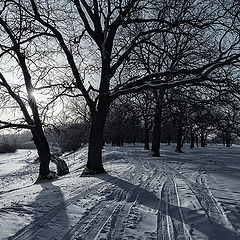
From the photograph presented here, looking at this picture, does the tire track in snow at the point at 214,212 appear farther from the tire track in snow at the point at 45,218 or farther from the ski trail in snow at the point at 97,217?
the tire track in snow at the point at 45,218

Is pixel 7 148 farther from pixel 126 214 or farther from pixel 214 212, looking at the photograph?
pixel 214 212

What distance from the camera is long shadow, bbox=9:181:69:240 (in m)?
3.49

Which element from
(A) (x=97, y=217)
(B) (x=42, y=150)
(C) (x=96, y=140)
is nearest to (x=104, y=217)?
(A) (x=97, y=217)

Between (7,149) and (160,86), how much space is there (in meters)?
51.0

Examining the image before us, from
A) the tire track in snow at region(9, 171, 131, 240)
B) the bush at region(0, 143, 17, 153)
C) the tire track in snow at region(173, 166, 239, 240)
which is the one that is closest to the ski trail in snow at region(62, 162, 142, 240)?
the tire track in snow at region(9, 171, 131, 240)

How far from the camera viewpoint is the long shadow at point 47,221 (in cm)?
349

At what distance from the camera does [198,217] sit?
425 cm

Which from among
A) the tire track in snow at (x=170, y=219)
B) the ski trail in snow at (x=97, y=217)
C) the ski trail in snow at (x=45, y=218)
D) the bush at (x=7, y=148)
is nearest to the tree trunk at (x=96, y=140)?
the ski trail in snow at (x=45, y=218)

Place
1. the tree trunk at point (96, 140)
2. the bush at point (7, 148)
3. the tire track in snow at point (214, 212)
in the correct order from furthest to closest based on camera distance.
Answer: the bush at point (7, 148) → the tree trunk at point (96, 140) → the tire track in snow at point (214, 212)

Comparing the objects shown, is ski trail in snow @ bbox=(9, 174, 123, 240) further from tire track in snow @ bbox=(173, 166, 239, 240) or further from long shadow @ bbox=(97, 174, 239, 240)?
tire track in snow @ bbox=(173, 166, 239, 240)

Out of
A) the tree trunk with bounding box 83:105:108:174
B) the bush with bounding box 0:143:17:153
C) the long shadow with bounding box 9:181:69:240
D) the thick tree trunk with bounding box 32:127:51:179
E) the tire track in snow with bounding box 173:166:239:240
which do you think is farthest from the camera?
the bush with bounding box 0:143:17:153

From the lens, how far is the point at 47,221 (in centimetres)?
407

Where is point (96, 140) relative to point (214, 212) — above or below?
above

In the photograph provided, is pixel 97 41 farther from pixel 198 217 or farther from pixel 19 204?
pixel 198 217
